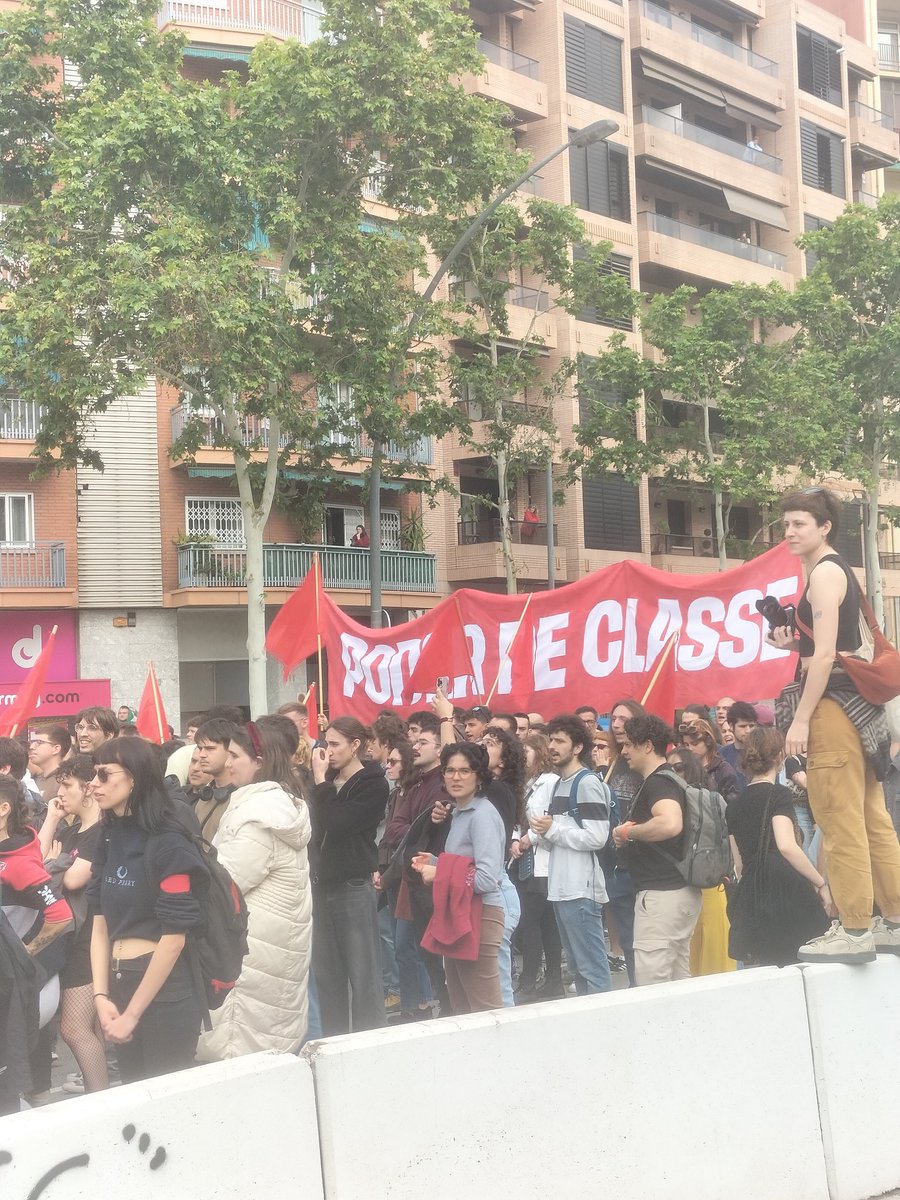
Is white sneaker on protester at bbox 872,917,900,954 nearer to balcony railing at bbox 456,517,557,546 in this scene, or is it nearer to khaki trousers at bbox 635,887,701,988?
khaki trousers at bbox 635,887,701,988

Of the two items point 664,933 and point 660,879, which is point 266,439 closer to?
point 660,879

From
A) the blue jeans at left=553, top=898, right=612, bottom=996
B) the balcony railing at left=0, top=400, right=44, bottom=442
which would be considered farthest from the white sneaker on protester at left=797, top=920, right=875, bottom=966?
the balcony railing at left=0, top=400, right=44, bottom=442

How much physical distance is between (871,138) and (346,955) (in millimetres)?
45519

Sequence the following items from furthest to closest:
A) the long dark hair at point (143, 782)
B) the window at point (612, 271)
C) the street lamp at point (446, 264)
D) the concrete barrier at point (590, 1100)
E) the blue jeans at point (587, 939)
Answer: the window at point (612, 271) → the street lamp at point (446, 264) → the blue jeans at point (587, 939) → the long dark hair at point (143, 782) → the concrete barrier at point (590, 1100)

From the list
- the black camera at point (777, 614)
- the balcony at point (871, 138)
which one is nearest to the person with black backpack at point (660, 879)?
the black camera at point (777, 614)

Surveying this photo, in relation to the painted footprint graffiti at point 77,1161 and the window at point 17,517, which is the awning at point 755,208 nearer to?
the window at point 17,517

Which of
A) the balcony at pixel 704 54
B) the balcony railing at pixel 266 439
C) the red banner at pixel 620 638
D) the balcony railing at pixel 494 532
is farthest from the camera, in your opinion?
the balcony at pixel 704 54

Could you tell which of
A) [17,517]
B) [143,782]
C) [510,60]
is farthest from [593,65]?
[143,782]

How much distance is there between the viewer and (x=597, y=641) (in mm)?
10523

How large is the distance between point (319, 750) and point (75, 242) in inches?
515

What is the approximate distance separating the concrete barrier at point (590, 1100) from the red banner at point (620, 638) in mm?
5404

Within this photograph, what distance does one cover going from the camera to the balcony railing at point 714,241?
38688mm

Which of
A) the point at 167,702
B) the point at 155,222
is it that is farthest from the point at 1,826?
the point at 167,702

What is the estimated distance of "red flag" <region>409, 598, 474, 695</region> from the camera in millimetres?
11602
